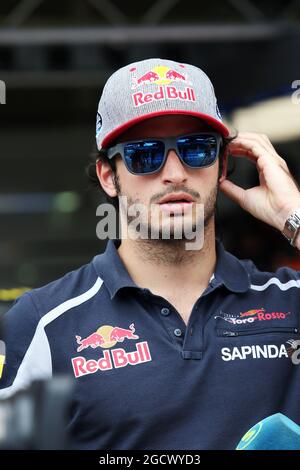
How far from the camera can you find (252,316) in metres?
2.36

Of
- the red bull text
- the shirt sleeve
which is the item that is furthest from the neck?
the shirt sleeve

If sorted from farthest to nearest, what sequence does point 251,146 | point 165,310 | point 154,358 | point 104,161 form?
point 251,146
point 104,161
point 165,310
point 154,358

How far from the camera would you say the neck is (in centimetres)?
236

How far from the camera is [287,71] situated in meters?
5.80

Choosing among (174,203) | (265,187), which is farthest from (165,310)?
(265,187)

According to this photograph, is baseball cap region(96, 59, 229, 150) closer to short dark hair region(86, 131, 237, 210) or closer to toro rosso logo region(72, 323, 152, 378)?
short dark hair region(86, 131, 237, 210)

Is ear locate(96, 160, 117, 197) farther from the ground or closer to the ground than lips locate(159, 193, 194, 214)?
farther from the ground

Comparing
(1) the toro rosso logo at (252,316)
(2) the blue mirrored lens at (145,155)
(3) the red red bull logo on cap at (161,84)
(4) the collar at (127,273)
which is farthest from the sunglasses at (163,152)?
(1) the toro rosso logo at (252,316)

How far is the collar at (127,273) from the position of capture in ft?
7.59

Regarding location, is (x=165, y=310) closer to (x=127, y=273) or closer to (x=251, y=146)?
(x=127, y=273)

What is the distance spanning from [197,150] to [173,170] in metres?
0.09

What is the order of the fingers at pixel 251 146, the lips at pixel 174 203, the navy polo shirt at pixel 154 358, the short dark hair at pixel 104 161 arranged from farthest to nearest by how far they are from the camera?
the fingers at pixel 251 146 < the short dark hair at pixel 104 161 < the lips at pixel 174 203 < the navy polo shirt at pixel 154 358

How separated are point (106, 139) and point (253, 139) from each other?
0.50 meters

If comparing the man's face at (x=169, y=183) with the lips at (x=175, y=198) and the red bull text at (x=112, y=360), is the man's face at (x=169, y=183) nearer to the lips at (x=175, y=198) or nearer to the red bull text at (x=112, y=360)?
the lips at (x=175, y=198)
